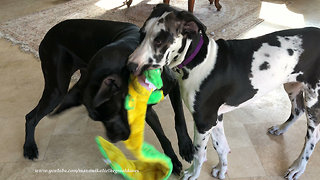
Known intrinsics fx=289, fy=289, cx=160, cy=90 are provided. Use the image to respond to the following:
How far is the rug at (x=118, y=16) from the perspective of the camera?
3176mm

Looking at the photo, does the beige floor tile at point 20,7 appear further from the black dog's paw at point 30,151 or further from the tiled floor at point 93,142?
the black dog's paw at point 30,151

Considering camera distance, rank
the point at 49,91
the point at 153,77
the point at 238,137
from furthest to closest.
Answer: the point at 238,137 → the point at 49,91 → the point at 153,77

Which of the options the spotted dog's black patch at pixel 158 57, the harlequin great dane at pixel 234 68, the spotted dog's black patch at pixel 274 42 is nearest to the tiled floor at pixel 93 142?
the harlequin great dane at pixel 234 68

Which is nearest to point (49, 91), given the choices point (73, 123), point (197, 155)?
point (73, 123)

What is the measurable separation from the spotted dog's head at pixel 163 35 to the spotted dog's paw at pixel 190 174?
744 millimetres

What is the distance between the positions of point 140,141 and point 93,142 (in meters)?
0.75

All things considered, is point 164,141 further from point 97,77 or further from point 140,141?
point 97,77

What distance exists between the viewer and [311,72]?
1.46 m

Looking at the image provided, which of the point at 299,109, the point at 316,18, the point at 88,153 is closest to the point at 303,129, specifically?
the point at 299,109

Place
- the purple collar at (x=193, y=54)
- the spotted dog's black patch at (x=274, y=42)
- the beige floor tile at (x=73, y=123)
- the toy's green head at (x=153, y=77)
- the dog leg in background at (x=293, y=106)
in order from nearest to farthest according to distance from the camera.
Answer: the toy's green head at (x=153, y=77) → the purple collar at (x=193, y=54) → the spotted dog's black patch at (x=274, y=42) → the dog leg in background at (x=293, y=106) → the beige floor tile at (x=73, y=123)

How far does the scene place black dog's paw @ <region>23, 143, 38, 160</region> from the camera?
73.7 inches

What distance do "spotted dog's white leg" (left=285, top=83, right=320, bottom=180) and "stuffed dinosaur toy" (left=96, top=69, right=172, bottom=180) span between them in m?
0.76

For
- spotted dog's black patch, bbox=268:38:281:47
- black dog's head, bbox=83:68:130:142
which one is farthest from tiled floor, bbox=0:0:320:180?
spotted dog's black patch, bbox=268:38:281:47

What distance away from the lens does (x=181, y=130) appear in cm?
167
